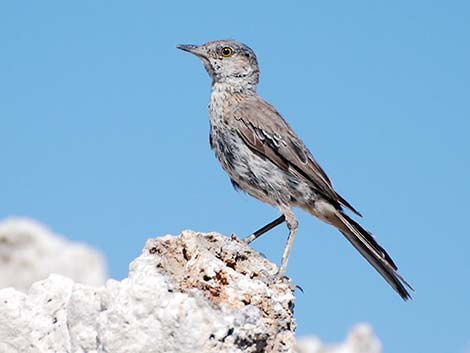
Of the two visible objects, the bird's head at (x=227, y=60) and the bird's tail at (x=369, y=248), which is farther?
the bird's head at (x=227, y=60)

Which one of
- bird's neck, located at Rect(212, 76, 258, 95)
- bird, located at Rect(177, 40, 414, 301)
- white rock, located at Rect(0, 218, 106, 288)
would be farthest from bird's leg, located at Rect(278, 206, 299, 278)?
white rock, located at Rect(0, 218, 106, 288)

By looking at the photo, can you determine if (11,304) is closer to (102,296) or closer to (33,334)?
(33,334)

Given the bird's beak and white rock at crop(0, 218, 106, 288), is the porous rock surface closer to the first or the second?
the bird's beak

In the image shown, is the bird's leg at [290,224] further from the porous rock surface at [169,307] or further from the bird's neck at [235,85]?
the porous rock surface at [169,307]

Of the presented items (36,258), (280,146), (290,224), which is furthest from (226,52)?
(36,258)

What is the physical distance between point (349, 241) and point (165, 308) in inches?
196

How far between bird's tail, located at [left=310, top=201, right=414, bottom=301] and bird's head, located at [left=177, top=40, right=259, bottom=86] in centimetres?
181

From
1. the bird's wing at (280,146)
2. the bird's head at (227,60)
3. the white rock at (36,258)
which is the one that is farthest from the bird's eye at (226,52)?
the white rock at (36,258)

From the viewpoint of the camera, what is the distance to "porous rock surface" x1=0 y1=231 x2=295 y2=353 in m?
7.37

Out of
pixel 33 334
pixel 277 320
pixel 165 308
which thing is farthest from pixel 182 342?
pixel 33 334

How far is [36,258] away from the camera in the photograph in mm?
20062

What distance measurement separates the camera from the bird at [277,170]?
1166cm

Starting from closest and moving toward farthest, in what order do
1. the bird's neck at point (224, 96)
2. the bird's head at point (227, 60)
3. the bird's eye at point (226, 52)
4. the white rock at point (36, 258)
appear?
the bird's neck at point (224, 96), the bird's head at point (227, 60), the bird's eye at point (226, 52), the white rock at point (36, 258)

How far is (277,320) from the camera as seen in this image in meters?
7.96
